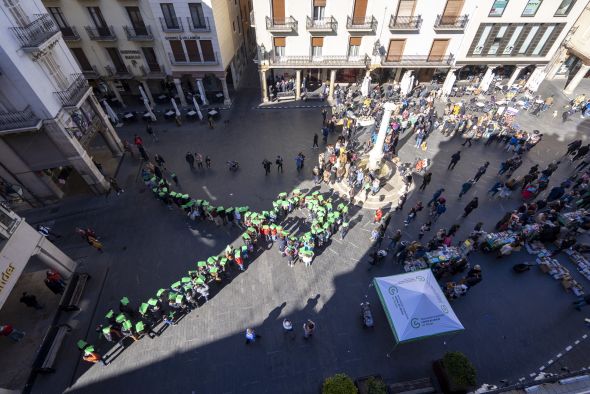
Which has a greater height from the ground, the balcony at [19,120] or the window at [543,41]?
the window at [543,41]

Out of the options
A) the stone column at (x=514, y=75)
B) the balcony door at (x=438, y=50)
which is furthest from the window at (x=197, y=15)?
the stone column at (x=514, y=75)

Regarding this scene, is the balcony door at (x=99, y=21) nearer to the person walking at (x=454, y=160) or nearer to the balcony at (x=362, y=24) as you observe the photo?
the balcony at (x=362, y=24)

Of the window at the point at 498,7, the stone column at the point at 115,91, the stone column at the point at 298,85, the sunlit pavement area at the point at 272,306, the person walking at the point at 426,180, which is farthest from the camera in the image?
the stone column at the point at 298,85

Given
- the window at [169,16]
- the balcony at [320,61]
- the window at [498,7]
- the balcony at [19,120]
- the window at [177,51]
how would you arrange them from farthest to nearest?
the balcony at [320,61] → the window at [177,51] → the window at [498,7] → the window at [169,16] → the balcony at [19,120]

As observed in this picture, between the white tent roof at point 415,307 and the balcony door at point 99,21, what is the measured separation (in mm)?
28336

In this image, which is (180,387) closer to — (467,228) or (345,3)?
(467,228)

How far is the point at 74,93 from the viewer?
1834cm

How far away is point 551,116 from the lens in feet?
90.0

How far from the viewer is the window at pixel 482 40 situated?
85.9 ft

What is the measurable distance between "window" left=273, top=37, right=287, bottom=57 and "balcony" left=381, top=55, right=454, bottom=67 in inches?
368

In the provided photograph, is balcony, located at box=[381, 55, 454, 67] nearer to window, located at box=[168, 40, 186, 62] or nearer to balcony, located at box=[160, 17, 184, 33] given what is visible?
balcony, located at box=[160, 17, 184, 33]

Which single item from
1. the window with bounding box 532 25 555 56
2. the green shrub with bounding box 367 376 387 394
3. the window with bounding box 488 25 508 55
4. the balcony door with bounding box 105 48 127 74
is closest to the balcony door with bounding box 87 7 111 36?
→ the balcony door with bounding box 105 48 127 74

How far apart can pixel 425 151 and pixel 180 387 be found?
2236 centimetres

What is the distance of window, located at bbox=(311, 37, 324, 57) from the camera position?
26.5 meters
